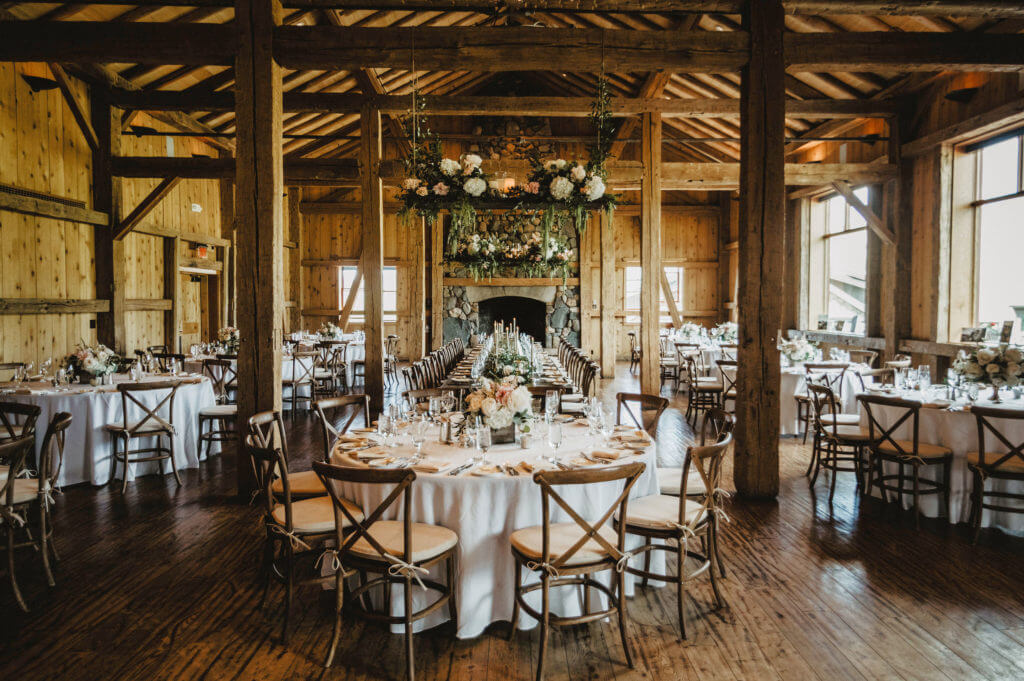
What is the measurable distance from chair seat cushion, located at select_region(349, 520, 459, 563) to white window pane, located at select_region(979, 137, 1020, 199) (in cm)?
847

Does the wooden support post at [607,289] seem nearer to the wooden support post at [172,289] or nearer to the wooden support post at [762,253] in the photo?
the wooden support post at [762,253]

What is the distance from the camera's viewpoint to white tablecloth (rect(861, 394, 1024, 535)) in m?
4.13

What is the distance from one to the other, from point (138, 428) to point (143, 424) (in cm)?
8

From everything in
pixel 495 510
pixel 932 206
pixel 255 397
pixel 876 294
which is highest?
pixel 932 206

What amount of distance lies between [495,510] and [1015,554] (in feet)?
11.0

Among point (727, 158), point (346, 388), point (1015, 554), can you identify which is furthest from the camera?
point (727, 158)

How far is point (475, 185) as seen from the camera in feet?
14.5

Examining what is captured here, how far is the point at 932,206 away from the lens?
8508mm

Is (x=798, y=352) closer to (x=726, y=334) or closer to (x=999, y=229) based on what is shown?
(x=999, y=229)

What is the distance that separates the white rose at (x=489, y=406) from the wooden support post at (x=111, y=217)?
25.9ft

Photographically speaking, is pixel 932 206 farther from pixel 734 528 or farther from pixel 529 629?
pixel 529 629

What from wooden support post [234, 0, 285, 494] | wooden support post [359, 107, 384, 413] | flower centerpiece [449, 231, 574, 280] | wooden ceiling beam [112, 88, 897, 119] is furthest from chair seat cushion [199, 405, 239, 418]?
wooden ceiling beam [112, 88, 897, 119]

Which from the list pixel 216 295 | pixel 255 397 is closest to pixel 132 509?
pixel 255 397

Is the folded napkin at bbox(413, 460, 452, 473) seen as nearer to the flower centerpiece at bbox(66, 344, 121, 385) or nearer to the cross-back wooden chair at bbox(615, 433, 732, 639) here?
the cross-back wooden chair at bbox(615, 433, 732, 639)
